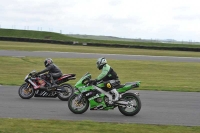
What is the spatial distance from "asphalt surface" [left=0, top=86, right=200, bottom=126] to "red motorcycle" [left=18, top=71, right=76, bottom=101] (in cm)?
20

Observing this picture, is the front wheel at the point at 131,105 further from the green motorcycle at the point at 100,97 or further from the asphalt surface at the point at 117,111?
the asphalt surface at the point at 117,111

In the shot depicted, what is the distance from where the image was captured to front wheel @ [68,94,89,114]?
11180mm

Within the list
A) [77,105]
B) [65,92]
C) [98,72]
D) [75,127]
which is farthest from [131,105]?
[98,72]

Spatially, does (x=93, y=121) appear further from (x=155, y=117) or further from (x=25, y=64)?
(x=25, y=64)

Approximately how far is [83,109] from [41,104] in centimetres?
215

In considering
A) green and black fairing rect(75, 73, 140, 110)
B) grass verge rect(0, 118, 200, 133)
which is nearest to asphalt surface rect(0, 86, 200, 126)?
green and black fairing rect(75, 73, 140, 110)

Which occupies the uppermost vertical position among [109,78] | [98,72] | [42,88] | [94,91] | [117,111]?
[109,78]

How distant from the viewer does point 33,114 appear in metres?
10.8

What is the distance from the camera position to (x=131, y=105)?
1111 centimetres

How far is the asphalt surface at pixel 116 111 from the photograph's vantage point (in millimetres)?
10516

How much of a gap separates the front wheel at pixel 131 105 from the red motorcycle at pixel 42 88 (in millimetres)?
3357

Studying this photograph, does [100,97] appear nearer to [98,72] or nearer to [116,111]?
[116,111]

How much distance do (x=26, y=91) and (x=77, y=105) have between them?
3454 millimetres

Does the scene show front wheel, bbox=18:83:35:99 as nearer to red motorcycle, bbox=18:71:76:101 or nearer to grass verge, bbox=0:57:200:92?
red motorcycle, bbox=18:71:76:101
